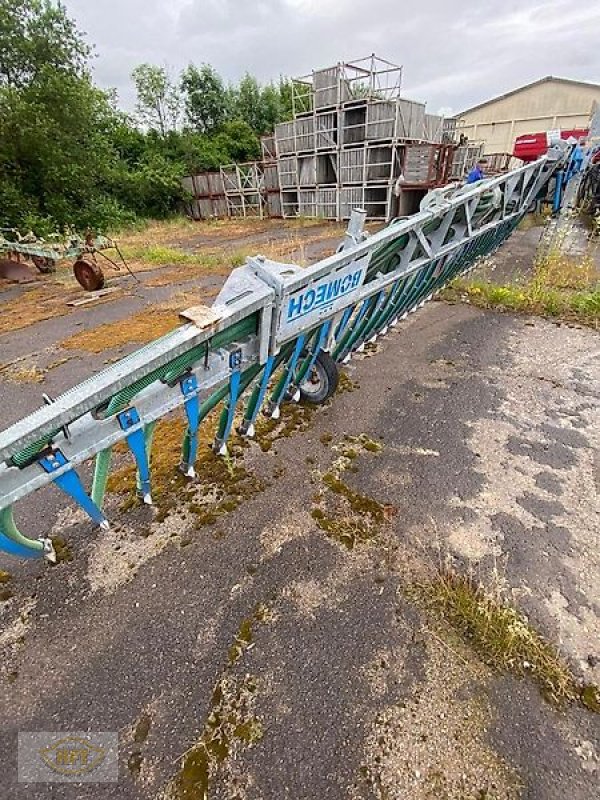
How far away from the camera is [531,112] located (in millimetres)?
30109

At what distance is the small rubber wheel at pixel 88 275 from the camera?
311 inches

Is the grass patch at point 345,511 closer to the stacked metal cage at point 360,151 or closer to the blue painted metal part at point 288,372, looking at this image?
the blue painted metal part at point 288,372

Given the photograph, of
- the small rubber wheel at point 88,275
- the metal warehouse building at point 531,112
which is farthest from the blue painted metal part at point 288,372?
the metal warehouse building at point 531,112

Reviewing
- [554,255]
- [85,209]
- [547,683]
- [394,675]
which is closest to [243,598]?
[394,675]

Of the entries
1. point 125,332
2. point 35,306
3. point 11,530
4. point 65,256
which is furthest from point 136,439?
point 65,256

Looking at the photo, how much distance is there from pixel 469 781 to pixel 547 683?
1.66ft

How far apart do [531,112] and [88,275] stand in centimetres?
3571

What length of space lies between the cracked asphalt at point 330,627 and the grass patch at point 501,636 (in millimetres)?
47

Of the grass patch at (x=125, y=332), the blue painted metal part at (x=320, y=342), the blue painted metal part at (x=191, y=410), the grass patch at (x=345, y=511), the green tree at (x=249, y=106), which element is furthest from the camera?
the green tree at (x=249, y=106)

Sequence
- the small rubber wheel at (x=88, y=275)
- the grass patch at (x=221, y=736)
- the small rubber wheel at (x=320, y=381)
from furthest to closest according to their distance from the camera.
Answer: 1. the small rubber wheel at (x=88, y=275)
2. the small rubber wheel at (x=320, y=381)
3. the grass patch at (x=221, y=736)

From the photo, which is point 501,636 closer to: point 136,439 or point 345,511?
point 345,511

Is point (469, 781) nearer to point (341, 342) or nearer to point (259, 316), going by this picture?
point (259, 316)

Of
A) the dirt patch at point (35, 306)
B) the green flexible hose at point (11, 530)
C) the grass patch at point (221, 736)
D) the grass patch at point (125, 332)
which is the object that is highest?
the green flexible hose at point (11, 530)

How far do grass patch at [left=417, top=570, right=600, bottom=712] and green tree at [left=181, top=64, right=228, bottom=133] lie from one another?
3982 cm
